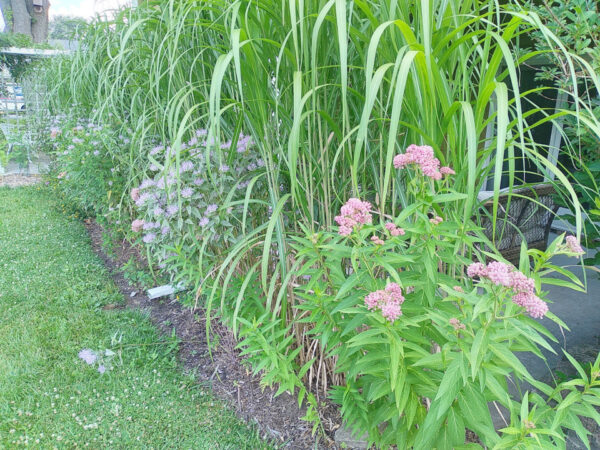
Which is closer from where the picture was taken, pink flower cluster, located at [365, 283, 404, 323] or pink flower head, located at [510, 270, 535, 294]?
pink flower head, located at [510, 270, 535, 294]

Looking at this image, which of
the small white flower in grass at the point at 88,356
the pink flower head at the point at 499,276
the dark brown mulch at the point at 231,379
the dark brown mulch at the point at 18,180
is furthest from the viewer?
the dark brown mulch at the point at 18,180

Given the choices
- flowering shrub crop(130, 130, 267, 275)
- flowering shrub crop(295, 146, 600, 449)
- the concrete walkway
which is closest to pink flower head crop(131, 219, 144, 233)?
flowering shrub crop(130, 130, 267, 275)

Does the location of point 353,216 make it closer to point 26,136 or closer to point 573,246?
point 573,246

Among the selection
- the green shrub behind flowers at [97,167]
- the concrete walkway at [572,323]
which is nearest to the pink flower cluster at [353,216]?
the concrete walkway at [572,323]

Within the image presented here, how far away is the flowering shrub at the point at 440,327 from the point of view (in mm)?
792

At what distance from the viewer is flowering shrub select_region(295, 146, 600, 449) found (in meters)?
0.79

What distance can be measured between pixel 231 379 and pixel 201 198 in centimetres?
81

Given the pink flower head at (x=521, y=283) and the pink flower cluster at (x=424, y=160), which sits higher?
the pink flower cluster at (x=424, y=160)

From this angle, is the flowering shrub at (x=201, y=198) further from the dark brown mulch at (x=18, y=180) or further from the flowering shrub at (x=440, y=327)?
the dark brown mulch at (x=18, y=180)

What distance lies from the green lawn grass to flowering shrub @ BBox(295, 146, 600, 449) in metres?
0.77

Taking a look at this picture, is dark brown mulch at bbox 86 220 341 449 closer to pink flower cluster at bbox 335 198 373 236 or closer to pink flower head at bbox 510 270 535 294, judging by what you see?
pink flower cluster at bbox 335 198 373 236

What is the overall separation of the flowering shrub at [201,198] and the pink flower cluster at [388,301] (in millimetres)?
858

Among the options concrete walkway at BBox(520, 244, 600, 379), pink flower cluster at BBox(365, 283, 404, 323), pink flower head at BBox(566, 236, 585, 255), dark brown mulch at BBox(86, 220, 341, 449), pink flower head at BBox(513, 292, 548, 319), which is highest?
pink flower head at BBox(566, 236, 585, 255)

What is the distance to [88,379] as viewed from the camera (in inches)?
74.2
